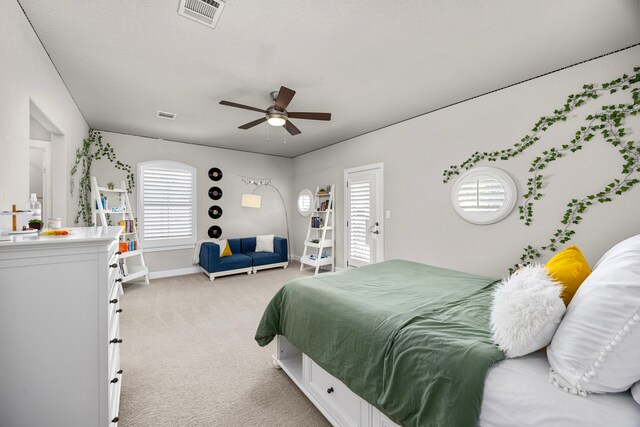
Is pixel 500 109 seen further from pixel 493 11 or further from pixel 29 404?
pixel 29 404

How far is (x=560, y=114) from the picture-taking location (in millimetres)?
2631

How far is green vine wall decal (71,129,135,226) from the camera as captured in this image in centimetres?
377

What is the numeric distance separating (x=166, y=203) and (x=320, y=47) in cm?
425

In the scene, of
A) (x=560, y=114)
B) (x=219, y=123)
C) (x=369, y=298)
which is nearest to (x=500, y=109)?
(x=560, y=114)

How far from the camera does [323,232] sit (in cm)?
520

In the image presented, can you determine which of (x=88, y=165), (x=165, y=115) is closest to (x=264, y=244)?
(x=165, y=115)

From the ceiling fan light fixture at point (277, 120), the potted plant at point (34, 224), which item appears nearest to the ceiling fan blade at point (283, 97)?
the ceiling fan light fixture at point (277, 120)

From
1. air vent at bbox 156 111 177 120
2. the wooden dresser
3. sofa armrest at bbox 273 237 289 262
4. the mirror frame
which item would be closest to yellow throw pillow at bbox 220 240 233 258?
sofa armrest at bbox 273 237 289 262

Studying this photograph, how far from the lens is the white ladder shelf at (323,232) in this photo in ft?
17.2

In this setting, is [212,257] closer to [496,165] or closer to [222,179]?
[222,179]

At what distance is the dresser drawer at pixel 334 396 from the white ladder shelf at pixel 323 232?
3230 millimetres

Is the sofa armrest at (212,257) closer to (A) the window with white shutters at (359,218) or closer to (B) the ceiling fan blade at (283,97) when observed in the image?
(A) the window with white shutters at (359,218)

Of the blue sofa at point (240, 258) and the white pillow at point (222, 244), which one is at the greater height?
the white pillow at point (222, 244)

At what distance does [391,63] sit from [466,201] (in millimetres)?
1883
